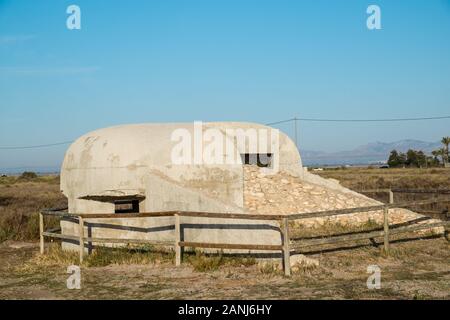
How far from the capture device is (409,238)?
1245 centimetres

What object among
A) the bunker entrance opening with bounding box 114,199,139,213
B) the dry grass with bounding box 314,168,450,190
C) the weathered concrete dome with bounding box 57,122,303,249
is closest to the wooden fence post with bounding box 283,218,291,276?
the weathered concrete dome with bounding box 57,122,303,249

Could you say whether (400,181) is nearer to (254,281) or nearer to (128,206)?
(128,206)

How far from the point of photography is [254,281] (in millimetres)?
8602

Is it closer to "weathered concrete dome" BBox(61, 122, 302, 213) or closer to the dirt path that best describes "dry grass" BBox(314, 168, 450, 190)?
"weathered concrete dome" BBox(61, 122, 302, 213)

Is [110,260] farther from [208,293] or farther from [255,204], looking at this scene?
[255,204]

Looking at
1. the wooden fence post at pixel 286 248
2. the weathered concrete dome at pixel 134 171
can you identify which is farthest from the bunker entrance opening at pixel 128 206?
the wooden fence post at pixel 286 248

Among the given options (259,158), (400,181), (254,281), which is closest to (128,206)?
(259,158)

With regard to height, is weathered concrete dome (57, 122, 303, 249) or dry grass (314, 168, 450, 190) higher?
weathered concrete dome (57, 122, 303, 249)

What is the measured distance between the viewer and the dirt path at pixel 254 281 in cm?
764

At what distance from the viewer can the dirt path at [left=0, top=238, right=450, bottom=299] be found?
764 cm

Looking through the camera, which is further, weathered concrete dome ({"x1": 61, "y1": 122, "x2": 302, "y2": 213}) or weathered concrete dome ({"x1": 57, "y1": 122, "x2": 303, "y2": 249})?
weathered concrete dome ({"x1": 61, "y1": 122, "x2": 302, "y2": 213})

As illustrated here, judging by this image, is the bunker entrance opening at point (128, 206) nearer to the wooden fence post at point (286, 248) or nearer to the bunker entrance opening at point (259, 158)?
the bunker entrance opening at point (259, 158)
